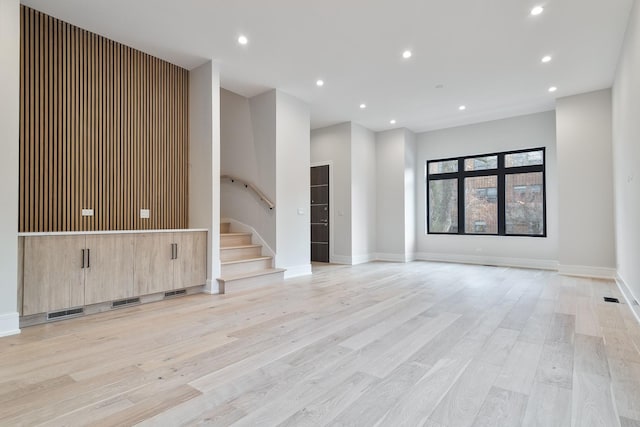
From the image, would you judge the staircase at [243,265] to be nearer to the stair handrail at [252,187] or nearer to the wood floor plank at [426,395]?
the stair handrail at [252,187]

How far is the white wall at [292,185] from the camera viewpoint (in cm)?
584

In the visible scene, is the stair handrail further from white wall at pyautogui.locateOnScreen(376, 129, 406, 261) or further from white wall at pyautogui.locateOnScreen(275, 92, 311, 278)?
white wall at pyautogui.locateOnScreen(376, 129, 406, 261)

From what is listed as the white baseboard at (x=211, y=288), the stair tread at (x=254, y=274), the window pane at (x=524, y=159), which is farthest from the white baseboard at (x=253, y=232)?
the window pane at (x=524, y=159)

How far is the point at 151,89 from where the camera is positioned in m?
4.68

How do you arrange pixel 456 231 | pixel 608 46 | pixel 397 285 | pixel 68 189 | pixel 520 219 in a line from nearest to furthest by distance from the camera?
pixel 68 189 → pixel 608 46 → pixel 397 285 → pixel 520 219 → pixel 456 231

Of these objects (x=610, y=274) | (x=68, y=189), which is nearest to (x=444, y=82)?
(x=610, y=274)

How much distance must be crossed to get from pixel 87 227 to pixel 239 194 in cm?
271

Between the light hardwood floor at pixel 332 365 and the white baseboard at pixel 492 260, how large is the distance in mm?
3107

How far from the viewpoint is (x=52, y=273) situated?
10.8 ft

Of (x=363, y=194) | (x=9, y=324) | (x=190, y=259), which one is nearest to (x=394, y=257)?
(x=363, y=194)

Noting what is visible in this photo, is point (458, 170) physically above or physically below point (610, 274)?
above

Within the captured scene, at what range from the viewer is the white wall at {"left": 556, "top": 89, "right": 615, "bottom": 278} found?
18.6ft

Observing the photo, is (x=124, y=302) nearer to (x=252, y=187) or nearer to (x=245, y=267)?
(x=245, y=267)

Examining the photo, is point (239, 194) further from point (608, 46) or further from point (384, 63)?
point (608, 46)
